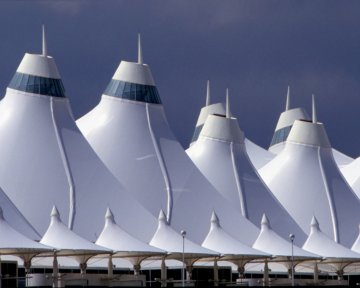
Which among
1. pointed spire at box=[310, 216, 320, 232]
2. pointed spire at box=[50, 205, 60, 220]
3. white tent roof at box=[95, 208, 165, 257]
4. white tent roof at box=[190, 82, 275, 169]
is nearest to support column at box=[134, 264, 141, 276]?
white tent roof at box=[95, 208, 165, 257]

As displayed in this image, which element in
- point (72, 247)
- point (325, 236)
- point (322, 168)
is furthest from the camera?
point (322, 168)

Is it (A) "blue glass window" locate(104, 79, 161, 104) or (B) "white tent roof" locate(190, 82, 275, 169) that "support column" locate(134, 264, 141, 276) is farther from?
(B) "white tent roof" locate(190, 82, 275, 169)

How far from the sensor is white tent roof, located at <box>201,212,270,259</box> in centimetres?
8944

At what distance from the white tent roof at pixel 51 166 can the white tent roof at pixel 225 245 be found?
3.76 meters

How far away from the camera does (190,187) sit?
9725 centimetres

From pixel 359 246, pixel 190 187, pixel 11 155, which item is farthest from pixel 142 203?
pixel 359 246

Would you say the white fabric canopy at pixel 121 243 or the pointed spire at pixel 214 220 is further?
the pointed spire at pixel 214 220

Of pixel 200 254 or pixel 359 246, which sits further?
pixel 359 246

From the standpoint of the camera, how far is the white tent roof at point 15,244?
77.8 metres

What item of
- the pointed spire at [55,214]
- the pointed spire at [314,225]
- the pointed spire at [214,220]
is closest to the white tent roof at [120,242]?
the pointed spire at [55,214]

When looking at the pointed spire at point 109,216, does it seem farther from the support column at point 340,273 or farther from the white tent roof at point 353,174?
the white tent roof at point 353,174

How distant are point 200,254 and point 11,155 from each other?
44.7 feet

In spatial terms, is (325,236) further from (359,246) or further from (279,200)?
(279,200)

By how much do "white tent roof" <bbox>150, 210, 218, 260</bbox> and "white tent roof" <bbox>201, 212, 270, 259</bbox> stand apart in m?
1.88
